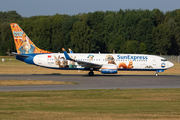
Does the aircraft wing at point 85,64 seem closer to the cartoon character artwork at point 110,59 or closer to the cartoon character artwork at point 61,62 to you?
the cartoon character artwork at point 110,59

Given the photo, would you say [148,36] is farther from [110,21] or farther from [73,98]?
[73,98]

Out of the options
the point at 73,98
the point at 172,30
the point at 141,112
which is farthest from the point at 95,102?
the point at 172,30

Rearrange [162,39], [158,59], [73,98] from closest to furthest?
[73,98] < [158,59] < [162,39]

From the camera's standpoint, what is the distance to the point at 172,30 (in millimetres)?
106562

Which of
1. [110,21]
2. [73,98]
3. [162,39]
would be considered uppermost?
[110,21]

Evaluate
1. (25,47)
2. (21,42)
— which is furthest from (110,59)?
(21,42)

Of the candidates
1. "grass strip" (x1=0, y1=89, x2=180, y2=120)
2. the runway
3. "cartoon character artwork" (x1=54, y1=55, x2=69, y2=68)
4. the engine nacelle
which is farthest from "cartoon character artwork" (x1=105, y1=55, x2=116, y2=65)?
"grass strip" (x1=0, y1=89, x2=180, y2=120)

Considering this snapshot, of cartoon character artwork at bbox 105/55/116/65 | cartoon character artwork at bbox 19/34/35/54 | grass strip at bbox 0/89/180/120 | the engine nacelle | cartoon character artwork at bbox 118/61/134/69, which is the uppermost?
cartoon character artwork at bbox 19/34/35/54

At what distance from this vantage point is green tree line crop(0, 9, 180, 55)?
10300 centimetres

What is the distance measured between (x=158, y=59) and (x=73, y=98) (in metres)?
25.2

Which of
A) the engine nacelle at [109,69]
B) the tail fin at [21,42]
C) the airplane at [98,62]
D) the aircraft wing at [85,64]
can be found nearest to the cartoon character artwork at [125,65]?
the airplane at [98,62]

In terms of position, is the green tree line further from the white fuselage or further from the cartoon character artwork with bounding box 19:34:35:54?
the cartoon character artwork with bounding box 19:34:35:54

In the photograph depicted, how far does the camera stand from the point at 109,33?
11681cm

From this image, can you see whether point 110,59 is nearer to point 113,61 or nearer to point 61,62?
point 113,61
